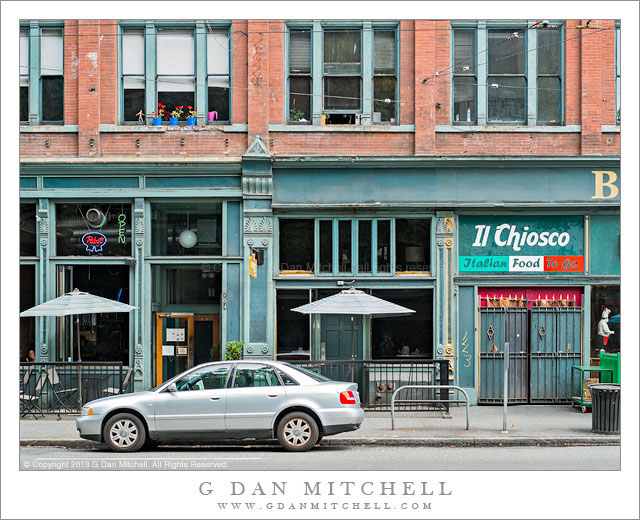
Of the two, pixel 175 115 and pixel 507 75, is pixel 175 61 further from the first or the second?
pixel 507 75

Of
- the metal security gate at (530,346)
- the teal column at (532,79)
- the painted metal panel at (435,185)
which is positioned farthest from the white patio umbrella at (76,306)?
the teal column at (532,79)

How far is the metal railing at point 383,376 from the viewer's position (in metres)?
17.1

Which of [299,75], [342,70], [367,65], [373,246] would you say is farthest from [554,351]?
[299,75]

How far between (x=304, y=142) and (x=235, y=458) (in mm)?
8117

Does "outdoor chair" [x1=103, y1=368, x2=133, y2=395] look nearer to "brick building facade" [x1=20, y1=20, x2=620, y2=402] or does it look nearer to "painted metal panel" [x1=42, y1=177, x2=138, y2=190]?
"brick building facade" [x1=20, y1=20, x2=620, y2=402]

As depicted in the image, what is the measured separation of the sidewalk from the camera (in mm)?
13828

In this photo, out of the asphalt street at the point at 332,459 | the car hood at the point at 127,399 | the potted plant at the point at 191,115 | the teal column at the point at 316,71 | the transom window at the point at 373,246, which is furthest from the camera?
the potted plant at the point at 191,115

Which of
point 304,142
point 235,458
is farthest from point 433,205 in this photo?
point 235,458

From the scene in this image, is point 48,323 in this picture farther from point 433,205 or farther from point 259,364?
point 433,205

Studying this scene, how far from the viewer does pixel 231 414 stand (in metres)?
12.8

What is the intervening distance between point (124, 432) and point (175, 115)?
26.8ft

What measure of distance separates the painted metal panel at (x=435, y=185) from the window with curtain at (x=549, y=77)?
1345 mm

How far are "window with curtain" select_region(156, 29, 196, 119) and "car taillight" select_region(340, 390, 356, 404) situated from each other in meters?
8.75

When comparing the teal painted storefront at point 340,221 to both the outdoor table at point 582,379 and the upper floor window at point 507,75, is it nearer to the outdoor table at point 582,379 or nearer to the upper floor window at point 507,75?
the outdoor table at point 582,379
